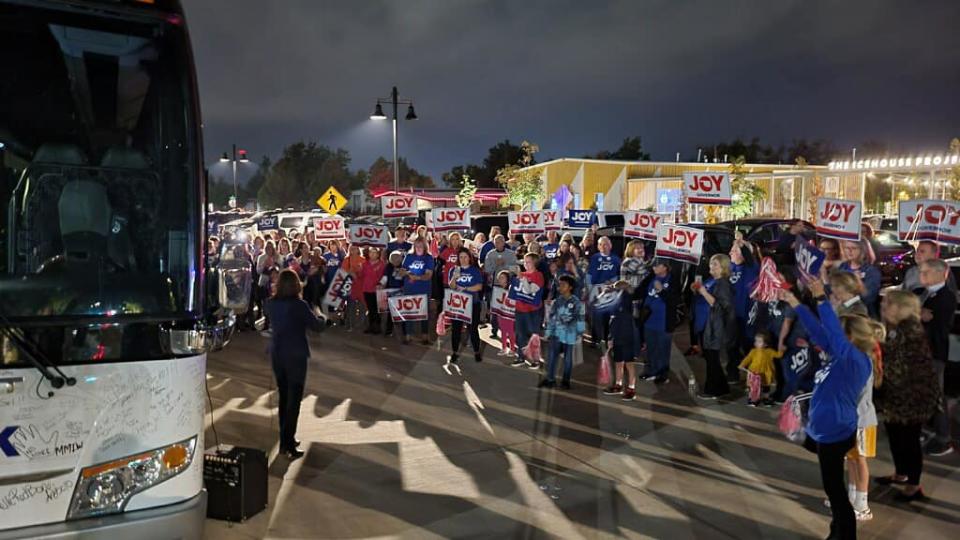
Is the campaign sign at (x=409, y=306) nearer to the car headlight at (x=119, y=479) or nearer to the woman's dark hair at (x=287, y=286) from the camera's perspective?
the woman's dark hair at (x=287, y=286)

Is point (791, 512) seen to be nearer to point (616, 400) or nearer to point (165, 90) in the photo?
point (616, 400)

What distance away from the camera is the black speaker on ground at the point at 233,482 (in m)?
5.68

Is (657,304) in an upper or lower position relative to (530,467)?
upper

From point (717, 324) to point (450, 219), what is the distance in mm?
7358

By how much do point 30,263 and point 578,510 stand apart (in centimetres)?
428

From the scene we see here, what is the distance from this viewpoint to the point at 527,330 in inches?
444

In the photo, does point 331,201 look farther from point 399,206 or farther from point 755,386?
point 755,386

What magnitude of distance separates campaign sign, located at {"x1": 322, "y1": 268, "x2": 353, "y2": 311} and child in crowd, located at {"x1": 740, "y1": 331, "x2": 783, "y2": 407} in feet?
27.7

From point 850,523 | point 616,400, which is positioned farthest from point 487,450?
point 850,523

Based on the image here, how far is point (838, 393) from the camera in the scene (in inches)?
198

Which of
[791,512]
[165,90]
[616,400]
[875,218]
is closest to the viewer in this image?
[165,90]

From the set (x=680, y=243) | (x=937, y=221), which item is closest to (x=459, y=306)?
(x=680, y=243)

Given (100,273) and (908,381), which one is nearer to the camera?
(100,273)
